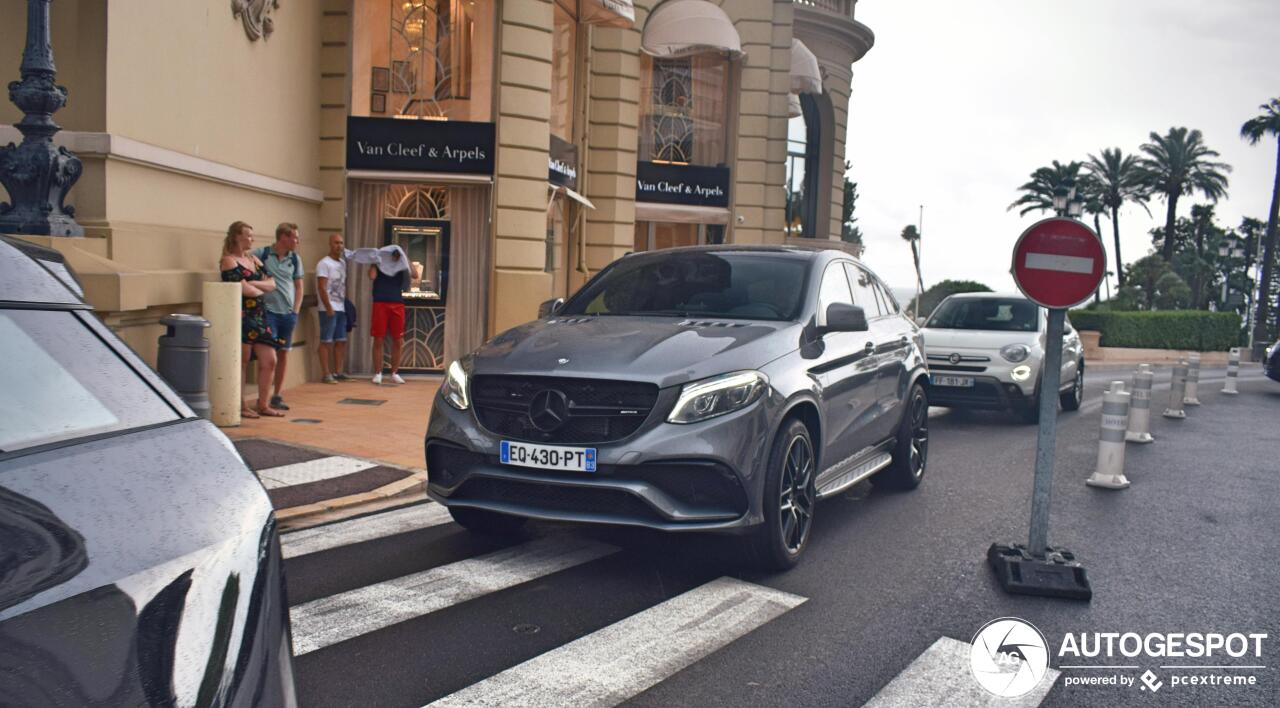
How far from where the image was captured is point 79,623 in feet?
4.56

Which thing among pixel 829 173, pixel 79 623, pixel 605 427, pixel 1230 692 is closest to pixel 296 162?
pixel 605 427

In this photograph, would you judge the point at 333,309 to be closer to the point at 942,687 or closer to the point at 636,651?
the point at 636,651

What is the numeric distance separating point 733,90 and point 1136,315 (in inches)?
1235

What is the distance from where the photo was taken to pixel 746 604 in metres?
5.01

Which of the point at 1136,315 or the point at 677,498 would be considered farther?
the point at 1136,315

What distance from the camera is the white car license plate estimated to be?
5086 mm

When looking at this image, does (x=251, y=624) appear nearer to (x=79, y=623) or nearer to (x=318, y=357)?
(x=79, y=623)

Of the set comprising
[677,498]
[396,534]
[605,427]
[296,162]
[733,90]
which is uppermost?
[733,90]

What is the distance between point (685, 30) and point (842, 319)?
1681 centimetres

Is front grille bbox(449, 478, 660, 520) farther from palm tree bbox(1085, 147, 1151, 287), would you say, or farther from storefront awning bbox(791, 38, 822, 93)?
palm tree bbox(1085, 147, 1151, 287)

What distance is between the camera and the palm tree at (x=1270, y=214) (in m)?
48.1

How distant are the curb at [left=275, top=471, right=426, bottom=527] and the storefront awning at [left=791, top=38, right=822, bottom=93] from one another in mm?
19233

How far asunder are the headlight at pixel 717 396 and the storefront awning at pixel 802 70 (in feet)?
68.7

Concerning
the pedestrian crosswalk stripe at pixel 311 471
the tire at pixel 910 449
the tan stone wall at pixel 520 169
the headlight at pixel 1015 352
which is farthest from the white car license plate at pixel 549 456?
the tan stone wall at pixel 520 169
